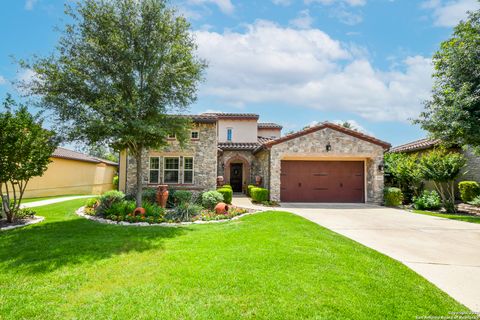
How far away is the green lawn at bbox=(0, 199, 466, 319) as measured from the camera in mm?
3369

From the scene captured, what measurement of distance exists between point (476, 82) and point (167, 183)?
15110 millimetres

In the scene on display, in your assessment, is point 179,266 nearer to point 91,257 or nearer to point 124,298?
point 124,298

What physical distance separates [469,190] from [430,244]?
30.7 ft

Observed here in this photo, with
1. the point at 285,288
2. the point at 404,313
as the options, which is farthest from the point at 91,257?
the point at 404,313

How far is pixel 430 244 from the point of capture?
6.59 metres

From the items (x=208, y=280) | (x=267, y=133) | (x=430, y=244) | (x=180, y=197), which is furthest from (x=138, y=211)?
(x=267, y=133)

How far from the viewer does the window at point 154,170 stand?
14951 mm

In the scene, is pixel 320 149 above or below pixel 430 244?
above

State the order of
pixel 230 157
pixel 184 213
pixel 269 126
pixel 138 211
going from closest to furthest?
pixel 138 211, pixel 184 213, pixel 230 157, pixel 269 126

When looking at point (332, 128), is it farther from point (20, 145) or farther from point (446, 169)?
point (20, 145)

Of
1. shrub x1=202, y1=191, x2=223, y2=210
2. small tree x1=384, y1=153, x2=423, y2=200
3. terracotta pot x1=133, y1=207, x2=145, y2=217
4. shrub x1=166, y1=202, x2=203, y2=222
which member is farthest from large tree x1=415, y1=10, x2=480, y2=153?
terracotta pot x1=133, y1=207, x2=145, y2=217

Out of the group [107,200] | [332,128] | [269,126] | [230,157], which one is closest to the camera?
[107,200]

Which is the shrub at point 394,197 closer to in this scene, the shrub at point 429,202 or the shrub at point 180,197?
the shrub at point 429,202

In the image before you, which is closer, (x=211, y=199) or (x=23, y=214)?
(x=23, y=214)
